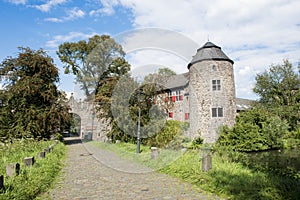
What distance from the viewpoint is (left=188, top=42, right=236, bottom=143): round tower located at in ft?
66.2

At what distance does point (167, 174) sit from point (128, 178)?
131cm

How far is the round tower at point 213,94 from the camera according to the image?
20.2m

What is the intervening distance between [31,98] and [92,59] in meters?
11.3

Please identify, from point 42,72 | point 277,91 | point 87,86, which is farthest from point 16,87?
point 277,91

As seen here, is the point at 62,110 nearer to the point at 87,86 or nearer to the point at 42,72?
the point at 42,72

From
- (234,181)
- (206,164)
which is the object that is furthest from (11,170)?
(234,181)

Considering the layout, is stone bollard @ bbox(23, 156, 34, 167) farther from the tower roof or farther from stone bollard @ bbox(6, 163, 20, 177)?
the tower roof

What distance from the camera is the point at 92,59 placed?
2733 cm

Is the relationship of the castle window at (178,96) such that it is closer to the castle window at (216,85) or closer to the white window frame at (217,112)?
the castle window at (216,85)

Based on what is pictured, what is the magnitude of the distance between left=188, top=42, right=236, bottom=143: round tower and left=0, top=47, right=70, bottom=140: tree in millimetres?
11977

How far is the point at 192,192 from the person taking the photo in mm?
5148

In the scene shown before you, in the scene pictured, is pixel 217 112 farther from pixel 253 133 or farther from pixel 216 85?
pixel 253 133

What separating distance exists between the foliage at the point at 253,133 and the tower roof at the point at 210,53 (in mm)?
5715

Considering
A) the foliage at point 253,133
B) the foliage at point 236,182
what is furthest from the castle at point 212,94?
the foliage at point 236,182
